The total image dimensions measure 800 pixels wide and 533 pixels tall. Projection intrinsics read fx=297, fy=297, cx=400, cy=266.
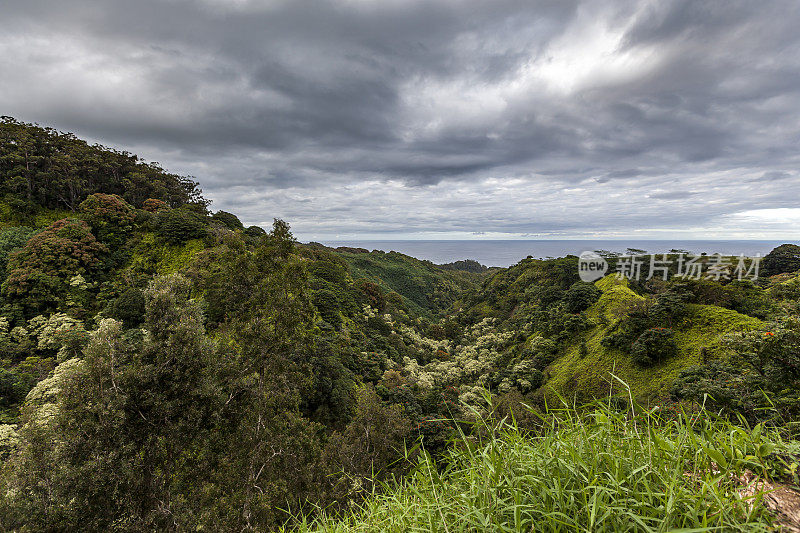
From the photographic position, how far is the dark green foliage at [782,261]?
1308 inches

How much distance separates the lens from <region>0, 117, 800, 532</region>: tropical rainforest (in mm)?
1562

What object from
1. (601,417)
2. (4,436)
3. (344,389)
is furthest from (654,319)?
(4,436)

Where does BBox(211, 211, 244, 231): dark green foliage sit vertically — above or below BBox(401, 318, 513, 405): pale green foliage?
above

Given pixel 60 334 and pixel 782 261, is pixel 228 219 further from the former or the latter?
pixel 782 261

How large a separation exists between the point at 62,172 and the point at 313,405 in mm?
41128

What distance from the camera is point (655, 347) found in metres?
16.4

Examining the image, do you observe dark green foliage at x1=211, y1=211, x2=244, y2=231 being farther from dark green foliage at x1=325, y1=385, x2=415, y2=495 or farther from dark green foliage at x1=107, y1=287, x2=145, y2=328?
dark green foliage at x1=325, y1=385, x2=415, y2=495

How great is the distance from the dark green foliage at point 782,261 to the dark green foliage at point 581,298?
66.7 ft

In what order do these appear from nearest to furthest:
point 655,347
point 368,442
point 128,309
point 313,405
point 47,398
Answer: point 368,442 < point 47,398 < point 655,347 < point 313,405 < point 128,309

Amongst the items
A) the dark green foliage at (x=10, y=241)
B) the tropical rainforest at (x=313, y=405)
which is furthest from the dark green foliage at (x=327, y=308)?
the dark green foliage at (x=10, y=241)

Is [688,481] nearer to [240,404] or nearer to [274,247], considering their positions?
[240,404]

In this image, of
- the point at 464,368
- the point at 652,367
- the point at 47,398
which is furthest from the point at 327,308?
the point at 652,367

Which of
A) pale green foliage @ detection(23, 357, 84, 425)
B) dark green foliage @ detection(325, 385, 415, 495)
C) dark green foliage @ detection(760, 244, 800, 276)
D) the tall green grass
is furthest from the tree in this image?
dark green foliage @ detection(760, 244, 800, 276)

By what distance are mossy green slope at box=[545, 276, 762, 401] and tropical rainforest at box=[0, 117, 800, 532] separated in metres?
0.14
